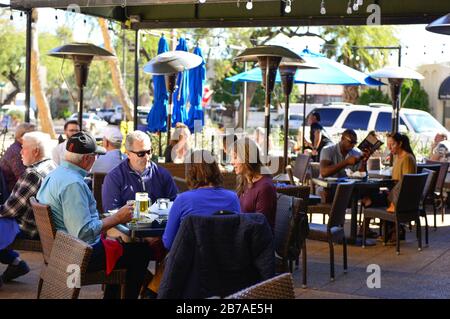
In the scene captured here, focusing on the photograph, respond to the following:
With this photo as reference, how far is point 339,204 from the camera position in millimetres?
7801

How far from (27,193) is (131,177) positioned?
0.86 metres

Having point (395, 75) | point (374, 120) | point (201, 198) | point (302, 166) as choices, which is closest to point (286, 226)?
point (201, 198)

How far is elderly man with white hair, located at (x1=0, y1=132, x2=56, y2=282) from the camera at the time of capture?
6600 millimetres

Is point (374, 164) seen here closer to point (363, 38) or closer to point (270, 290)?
point (270, 290)

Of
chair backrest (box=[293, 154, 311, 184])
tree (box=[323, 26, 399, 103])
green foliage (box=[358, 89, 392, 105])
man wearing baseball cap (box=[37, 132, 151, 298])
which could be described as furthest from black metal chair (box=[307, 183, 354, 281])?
green foliage (box=[358, 89, 392, 105])

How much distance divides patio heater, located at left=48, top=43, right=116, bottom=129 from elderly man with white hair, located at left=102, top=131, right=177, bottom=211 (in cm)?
468

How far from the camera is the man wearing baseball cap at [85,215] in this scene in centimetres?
536

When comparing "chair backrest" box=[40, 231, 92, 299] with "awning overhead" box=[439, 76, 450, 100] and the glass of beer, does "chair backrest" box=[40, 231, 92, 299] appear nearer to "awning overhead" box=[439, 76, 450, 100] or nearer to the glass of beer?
the glass of beer

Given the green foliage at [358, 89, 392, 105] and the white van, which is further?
the green foliage at [358, 89, 392, 105]

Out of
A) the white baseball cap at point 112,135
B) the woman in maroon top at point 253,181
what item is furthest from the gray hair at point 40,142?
the white baseball cap at point 112,135

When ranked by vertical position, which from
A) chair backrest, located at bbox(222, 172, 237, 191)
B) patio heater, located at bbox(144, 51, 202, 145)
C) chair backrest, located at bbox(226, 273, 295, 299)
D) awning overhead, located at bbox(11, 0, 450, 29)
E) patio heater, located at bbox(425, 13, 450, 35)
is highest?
awning overhead, located at bbox(11, 0, 450, 29)
